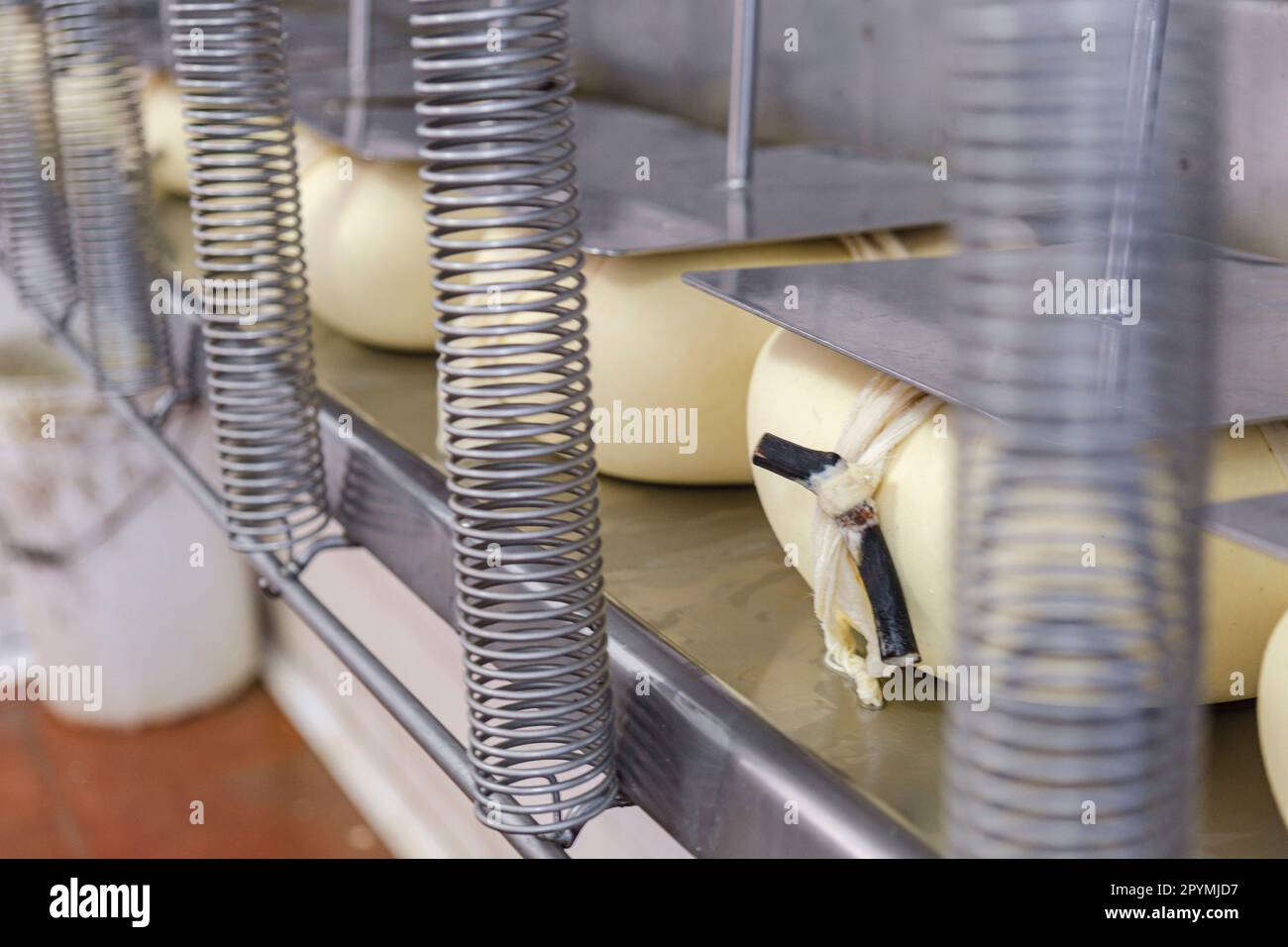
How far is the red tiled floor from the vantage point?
1983 millimetres

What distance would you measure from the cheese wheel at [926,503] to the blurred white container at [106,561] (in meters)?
1.60

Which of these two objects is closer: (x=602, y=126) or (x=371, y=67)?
(x=602, y=126)

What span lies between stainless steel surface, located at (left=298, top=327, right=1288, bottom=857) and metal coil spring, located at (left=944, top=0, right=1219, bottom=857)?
0.17 m

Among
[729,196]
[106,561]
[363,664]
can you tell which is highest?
[729,196]

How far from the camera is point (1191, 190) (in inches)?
9.7

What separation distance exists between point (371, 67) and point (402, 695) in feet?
2.92

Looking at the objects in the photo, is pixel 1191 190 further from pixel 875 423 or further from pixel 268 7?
pixel 268 7

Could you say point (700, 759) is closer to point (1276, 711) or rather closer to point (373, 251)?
point (1276, 711)

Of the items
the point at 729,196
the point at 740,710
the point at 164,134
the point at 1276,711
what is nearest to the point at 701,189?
the point at 729,196

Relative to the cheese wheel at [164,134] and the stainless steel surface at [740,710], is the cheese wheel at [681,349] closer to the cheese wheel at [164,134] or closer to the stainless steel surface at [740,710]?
the stainless steel surface at [740,710]

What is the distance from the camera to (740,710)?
532 millimetres

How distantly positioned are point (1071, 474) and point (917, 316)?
0.35 meters
